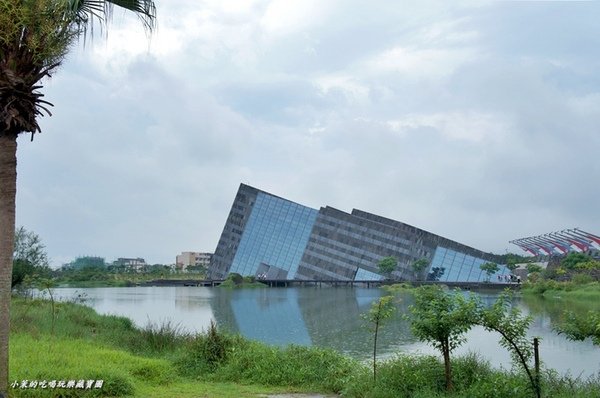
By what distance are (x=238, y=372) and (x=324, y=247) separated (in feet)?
224

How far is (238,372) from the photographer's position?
9.13m

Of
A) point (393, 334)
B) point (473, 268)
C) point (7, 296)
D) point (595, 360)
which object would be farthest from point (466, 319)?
point (473, 268)

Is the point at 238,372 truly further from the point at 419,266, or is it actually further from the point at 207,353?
the point at 419,266

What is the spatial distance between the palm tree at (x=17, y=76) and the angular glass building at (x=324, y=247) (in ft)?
225

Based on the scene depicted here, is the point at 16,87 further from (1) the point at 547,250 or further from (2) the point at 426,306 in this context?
(1) the point at 547,250

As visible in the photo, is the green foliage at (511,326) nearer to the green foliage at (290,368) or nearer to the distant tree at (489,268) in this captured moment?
the green foliage at (290,368)

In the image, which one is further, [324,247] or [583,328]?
[324,247]

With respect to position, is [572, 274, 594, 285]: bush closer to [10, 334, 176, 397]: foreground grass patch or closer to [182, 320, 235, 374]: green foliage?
[182, 320, 235, 374]: green foliage

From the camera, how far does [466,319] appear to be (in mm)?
6535

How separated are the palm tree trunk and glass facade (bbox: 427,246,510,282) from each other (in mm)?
67976

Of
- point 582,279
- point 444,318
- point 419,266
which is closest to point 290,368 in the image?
point 444,318

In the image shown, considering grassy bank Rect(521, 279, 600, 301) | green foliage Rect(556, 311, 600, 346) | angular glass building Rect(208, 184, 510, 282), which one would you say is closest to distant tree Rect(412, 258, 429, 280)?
angular glass building Rect(208, 184, 510, 282)

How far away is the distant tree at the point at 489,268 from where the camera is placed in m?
69.1

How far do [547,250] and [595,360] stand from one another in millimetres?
68066
